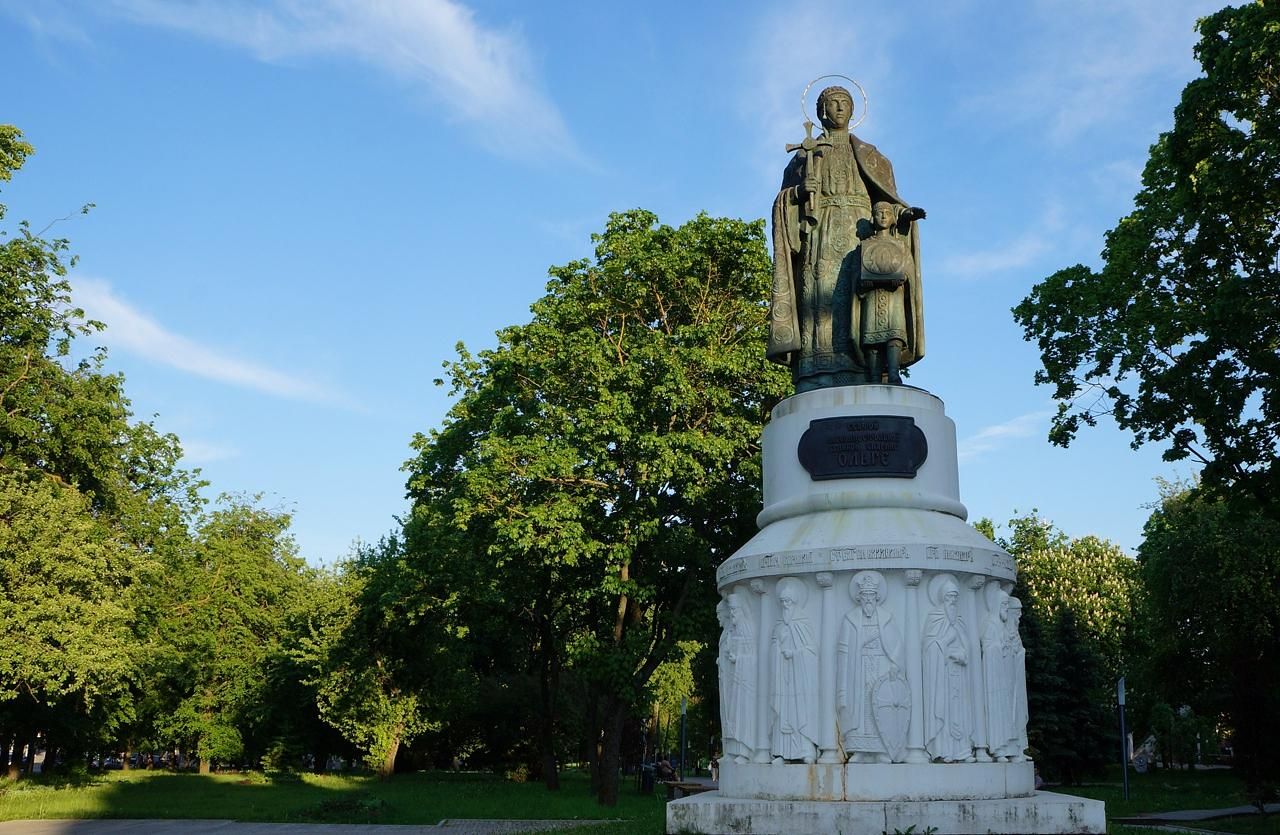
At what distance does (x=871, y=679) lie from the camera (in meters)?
9.71

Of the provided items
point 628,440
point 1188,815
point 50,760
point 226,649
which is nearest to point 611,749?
point 628,440

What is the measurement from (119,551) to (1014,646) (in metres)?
21.3

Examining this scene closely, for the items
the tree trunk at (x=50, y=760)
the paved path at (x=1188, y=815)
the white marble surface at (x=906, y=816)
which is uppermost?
the white marble surface at (x=906, y=816)

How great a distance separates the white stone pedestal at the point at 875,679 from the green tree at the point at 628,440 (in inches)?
395

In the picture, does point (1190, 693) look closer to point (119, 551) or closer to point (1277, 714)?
point (1277, 714)

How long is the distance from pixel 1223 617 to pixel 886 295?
16922 millimetres

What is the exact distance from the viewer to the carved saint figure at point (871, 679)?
→ 377 inches

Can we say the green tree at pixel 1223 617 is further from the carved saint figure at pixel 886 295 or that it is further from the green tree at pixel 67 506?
the green tree at pixel 67 506

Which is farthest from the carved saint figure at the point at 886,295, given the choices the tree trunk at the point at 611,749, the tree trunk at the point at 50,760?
the tree trunk at the point at 50,760

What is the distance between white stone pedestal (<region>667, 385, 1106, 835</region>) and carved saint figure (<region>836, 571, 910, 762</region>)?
13mm

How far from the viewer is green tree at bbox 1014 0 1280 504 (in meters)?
15.3

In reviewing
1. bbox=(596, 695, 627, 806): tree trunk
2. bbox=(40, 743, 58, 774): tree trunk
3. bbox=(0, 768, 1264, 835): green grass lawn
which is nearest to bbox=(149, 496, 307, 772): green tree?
bbox=(40, 743, 58, 774): tree trunk

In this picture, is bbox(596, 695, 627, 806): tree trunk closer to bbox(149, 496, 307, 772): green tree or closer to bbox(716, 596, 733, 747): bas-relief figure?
bbox(716, 596, 733, 747): bas-relief figure

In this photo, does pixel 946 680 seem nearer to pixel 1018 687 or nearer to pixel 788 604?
pixel 1018 687
